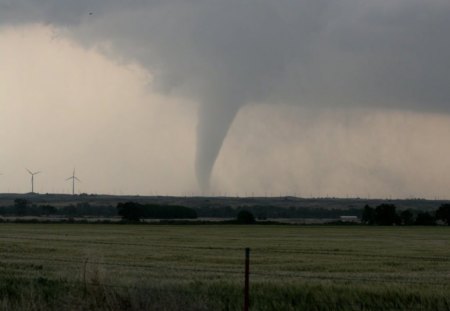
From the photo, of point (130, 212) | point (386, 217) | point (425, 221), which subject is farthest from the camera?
point (130, 212)

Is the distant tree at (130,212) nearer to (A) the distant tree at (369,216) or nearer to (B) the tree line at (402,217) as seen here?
A: (A) the distant tree at (369,216)

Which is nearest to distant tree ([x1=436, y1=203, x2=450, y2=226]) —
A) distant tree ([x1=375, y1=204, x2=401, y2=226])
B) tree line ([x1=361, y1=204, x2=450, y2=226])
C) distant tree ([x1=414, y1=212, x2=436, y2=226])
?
tree line ([x1=361, y1=204, x2=450, y2=226])

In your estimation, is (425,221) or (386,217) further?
(386,217)

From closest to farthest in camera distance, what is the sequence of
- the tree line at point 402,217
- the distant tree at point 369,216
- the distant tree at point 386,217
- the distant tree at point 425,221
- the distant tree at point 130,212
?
1. the distant tree at point 425,221
2. the tree line at point 402,217
3. the distant tree at point 386,217
4. the distant tree at point 369,216
5. the distant tree at point 130,212

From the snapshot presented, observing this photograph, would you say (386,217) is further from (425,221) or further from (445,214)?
(445,214)

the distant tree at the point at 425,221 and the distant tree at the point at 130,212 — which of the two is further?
the distant tree at the point at 130,212

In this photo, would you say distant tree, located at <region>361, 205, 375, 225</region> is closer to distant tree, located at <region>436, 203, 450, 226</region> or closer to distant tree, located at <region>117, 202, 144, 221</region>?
distant tree, located at <region>436, 203, 450, 226</region>

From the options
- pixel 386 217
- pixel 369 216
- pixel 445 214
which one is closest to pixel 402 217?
pixel 386 217

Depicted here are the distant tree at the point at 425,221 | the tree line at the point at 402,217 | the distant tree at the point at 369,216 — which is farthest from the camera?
the distant tree at the point at 369,216

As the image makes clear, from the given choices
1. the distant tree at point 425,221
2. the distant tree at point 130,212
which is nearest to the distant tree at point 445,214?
the distant tree at point 425,221

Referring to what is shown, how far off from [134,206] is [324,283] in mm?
130433

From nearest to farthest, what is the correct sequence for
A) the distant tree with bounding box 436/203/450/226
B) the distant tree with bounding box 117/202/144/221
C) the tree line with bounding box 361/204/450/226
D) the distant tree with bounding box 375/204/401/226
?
the tree line with bounding box 361/204/450/226, the distant tree with bounding box 375/204/401/226, the distant tree with bounding box 436/203/450/226, the distant tree with bounding box 117/202/144/221

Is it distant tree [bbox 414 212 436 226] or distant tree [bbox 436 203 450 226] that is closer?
distant tree [bbox 414 212 436 226]

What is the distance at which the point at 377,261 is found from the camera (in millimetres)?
36969
